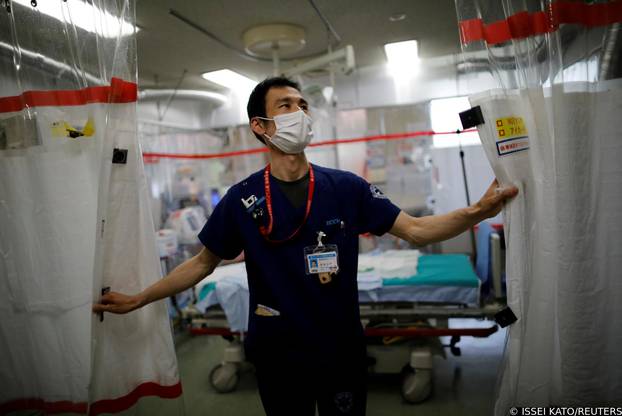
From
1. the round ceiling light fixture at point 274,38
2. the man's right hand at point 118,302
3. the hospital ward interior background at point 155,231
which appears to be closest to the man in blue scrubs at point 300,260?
the man's right hand at point 118,302

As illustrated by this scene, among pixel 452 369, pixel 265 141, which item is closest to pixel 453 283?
pixel 452 369

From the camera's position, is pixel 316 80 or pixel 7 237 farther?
pixel 316 80

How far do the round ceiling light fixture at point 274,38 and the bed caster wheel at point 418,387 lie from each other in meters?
2.72

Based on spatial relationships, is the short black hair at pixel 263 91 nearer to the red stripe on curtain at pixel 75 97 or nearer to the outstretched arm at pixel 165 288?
the red stripe on curtain at pixel 75 97

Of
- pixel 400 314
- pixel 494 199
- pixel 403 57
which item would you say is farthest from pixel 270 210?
pixel 403 57

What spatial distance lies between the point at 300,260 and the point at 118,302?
70 cm

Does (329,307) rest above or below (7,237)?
below

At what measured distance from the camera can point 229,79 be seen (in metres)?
4.64

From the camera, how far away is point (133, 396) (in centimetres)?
156

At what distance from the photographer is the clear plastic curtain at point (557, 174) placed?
46.8 inches

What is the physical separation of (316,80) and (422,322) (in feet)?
8.56

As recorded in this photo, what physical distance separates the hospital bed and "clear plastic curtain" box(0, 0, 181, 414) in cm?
120

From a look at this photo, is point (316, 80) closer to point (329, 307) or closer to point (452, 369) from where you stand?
point (452, 369)

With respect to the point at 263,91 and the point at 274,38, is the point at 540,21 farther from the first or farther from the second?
the point at 274,38
